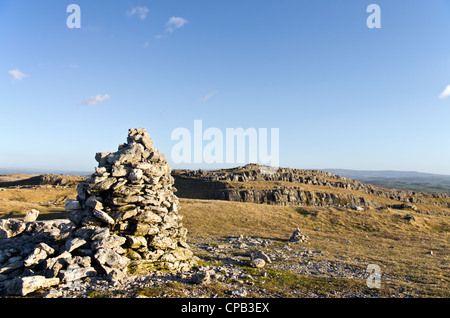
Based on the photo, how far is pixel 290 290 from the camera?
46.4 feet

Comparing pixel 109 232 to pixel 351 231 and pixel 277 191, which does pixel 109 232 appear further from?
pixel 277 191

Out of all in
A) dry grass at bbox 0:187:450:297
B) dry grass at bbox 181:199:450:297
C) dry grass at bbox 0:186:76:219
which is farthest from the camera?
dry grass at bbox 0:186:76:219

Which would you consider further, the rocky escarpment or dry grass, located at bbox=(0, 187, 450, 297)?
the rocky escarpment

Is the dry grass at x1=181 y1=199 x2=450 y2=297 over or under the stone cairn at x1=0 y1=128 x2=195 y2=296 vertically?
under

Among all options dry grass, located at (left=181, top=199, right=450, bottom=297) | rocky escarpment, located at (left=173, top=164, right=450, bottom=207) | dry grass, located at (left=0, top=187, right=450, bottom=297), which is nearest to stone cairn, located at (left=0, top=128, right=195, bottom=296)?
dry grass, located at (left=0, top=187, right=450, bottom=297)

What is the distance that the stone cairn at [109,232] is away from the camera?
13266 millimetres

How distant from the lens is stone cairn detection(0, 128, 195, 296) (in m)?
13.3

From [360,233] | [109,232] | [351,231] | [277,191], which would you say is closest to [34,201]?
[109,232]

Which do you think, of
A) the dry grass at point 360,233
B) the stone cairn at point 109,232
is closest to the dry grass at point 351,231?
the dry grass at point 360,233

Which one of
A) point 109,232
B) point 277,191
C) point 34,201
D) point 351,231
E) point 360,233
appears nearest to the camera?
point 109,232

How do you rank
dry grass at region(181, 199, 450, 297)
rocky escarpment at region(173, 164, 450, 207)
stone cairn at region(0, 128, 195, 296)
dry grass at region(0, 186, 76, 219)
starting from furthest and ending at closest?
rocky escarpment at region(173, 164, 450, 207)
dry grass at region(0, 186, 76, 219)
dry grass at region(181, 199, 450, 297)
stone cairn at region(0, 128, 195, 296)

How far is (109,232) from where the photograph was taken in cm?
1558

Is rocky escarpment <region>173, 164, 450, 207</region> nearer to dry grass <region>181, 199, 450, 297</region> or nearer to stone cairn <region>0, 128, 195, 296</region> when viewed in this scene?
dry grass <region>181, 199, 450, 297</region>
